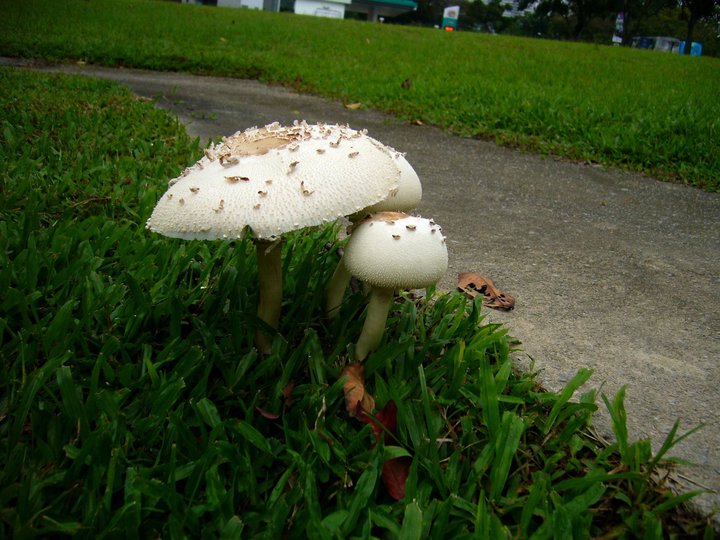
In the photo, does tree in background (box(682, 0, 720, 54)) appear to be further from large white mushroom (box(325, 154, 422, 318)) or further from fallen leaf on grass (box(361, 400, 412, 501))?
fallen leaf on grass (box(361, 400, 412, 501))

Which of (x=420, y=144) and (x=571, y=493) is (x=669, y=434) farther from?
(x=420, y=144)

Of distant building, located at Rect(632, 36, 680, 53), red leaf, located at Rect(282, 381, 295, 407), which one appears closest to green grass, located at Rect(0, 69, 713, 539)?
red leaf, located at Rect(282, 381, 295, 407)

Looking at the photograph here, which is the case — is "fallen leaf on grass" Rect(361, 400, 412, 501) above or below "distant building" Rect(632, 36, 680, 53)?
below

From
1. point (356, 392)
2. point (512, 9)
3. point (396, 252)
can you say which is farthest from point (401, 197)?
point (512, 9)

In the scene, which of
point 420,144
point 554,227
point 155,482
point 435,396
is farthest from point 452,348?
point 420,144

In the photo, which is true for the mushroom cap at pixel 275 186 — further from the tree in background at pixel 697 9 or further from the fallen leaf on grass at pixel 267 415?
the tree in background at pixel 697 9
